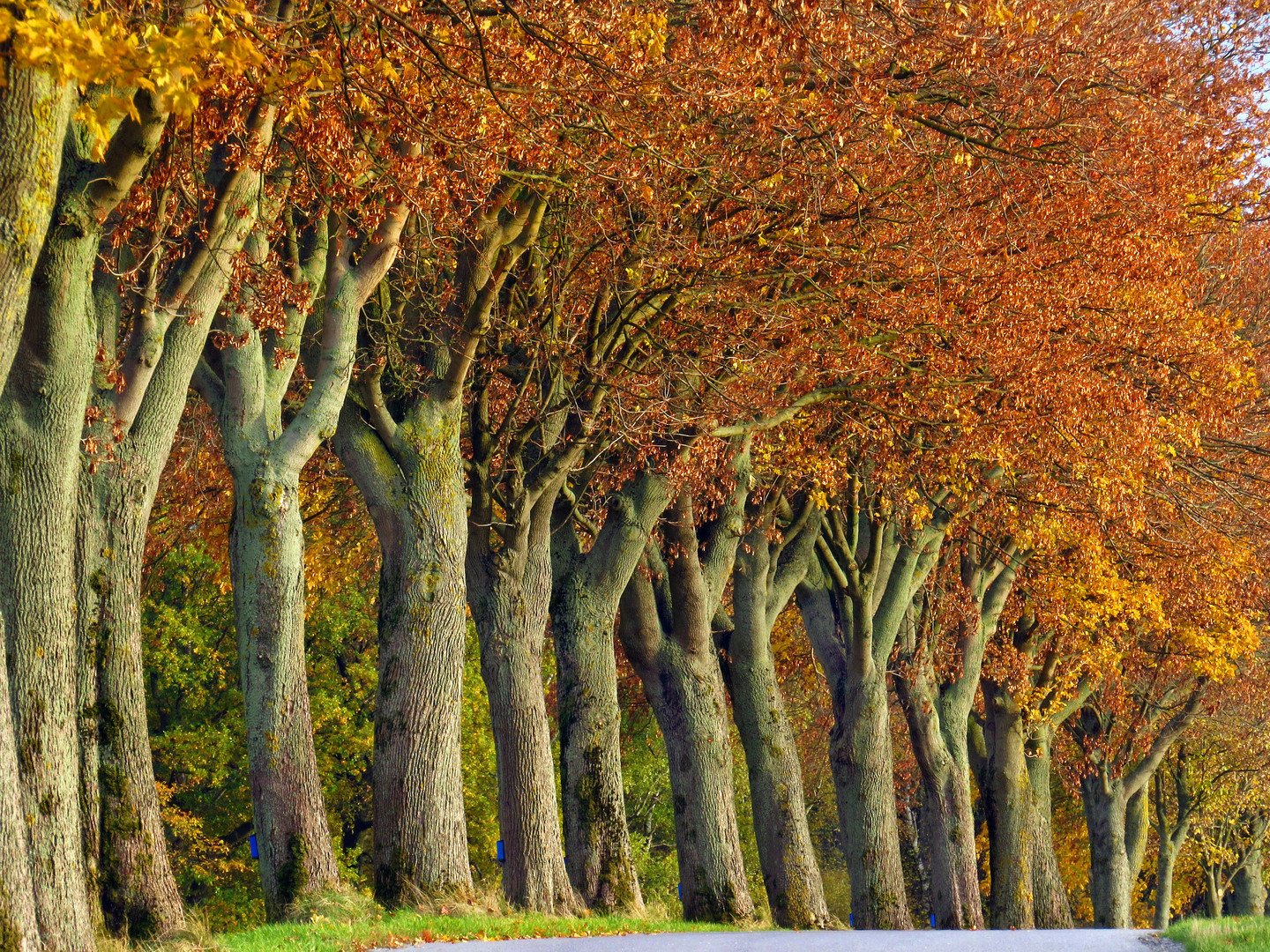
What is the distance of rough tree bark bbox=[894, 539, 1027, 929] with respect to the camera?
21562 millimetres

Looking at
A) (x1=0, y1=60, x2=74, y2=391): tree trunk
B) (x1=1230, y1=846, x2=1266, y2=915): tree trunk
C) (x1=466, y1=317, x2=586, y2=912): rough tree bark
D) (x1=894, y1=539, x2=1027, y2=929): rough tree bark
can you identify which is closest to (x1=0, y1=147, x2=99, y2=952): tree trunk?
(x1=0, y1=60, x2=74, y2=391): tree trunk

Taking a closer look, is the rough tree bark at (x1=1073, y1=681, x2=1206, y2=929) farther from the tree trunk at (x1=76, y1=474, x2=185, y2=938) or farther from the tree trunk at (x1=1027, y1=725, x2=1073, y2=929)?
the tree trunk at (x1=76, y1=474, x2=185, y2=938)

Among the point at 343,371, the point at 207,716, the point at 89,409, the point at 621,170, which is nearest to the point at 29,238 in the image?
the point at 89,409

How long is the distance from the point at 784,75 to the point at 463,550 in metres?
5.55

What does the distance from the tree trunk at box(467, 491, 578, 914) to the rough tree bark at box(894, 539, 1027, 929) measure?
348 inches

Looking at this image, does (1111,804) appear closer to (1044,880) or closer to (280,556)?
(1044,880)

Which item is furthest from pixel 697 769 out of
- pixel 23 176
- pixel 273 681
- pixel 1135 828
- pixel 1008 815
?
pixel 1135 828

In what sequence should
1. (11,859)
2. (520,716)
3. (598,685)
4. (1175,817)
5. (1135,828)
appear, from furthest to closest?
(1175,817) → (1135,828) → (598,685) → (520,716) → (11,859)

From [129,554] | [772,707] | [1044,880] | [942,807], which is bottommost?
[1044,880]

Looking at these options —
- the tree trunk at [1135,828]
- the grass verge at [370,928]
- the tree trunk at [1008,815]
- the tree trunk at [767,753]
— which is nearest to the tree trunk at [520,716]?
the grass verge at [370,928]

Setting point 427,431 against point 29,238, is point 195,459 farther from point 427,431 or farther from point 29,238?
point 29,238

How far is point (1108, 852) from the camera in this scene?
27312 mm

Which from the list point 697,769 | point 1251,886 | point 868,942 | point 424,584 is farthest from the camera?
point 1251,886

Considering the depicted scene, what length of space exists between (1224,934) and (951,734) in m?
14.2
